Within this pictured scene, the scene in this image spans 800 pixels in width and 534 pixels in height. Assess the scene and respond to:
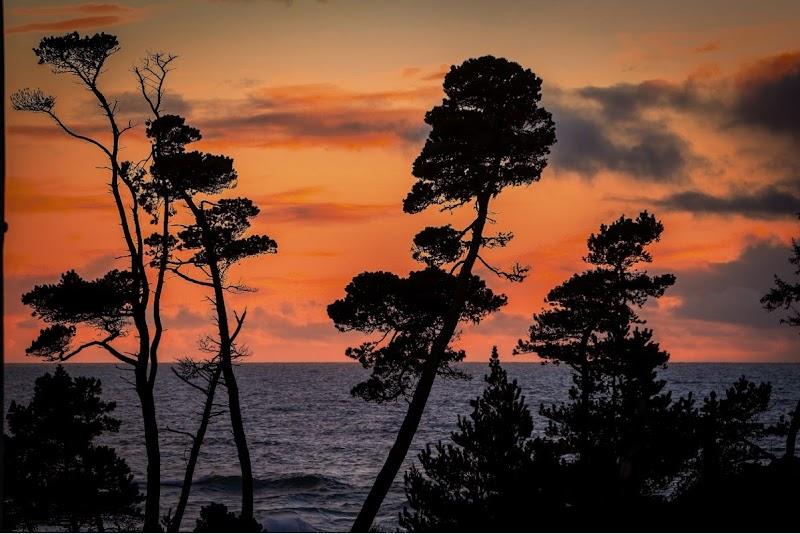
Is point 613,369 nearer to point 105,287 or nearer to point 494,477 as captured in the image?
point 494,477

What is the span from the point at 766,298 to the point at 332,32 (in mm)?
15118

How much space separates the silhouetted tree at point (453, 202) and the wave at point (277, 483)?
107 feet

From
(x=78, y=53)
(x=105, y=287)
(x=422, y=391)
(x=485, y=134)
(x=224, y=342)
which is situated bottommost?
(x=422, y=391)

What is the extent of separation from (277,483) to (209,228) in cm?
3520

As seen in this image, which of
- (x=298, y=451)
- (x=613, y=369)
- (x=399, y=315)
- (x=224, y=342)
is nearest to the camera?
(x=224, y=342)

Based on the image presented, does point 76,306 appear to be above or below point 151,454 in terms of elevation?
above

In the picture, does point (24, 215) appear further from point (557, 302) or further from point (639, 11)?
point (639, 11)

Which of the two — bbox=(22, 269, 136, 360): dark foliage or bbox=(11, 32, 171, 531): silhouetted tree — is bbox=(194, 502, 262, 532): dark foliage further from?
bbox=(22, 269, 136, 360): dark foliage

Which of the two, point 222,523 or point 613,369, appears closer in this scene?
point 222,523

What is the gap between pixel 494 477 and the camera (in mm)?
17656

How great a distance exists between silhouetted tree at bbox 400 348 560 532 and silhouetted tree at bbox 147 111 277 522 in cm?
416

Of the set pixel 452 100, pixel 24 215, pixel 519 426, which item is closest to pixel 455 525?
pixel 519 426

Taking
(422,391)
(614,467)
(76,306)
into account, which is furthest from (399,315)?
(76,306)

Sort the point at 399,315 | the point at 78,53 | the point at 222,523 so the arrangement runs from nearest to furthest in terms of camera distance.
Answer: the point at 222,523, the point at 78,53, the point at 399,315
